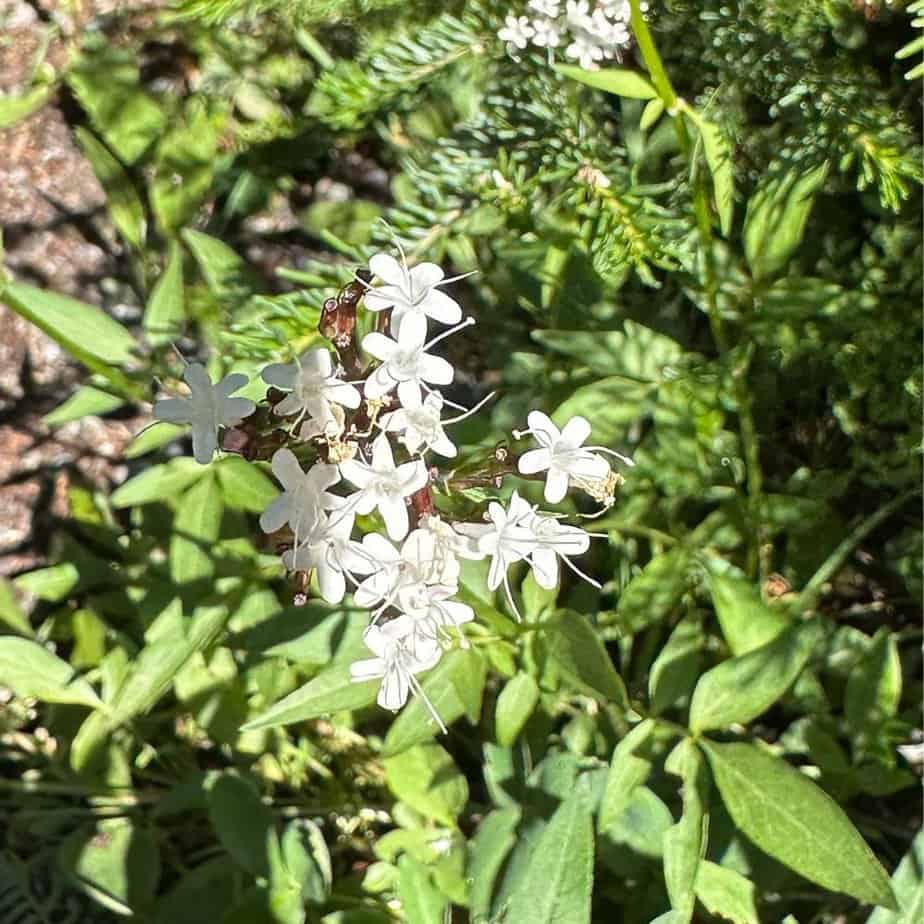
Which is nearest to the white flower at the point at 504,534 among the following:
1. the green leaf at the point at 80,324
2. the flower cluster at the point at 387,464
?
the flower cluster at the point at 387,464

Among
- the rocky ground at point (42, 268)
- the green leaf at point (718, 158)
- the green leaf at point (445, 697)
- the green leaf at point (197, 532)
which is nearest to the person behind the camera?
the green leaf at point (718, 158)

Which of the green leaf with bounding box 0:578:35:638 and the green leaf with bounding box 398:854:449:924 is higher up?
the green leaf with bounding box 0:578:35:638

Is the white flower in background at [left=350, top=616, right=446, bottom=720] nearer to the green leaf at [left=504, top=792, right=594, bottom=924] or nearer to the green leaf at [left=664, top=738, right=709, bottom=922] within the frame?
the green leaf at [left=504, top=792, right=594, bottom=924]

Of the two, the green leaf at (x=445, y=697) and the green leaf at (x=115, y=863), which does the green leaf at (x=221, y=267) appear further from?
the green leaf at (x=115, y=863)

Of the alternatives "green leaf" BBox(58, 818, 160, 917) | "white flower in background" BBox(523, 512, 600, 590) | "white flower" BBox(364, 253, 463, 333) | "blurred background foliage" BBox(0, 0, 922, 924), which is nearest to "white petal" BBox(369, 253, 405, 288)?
"white flower" BBox(364, 253, 463, 333)

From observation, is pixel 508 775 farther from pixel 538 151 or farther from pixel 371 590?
pixel 538 151

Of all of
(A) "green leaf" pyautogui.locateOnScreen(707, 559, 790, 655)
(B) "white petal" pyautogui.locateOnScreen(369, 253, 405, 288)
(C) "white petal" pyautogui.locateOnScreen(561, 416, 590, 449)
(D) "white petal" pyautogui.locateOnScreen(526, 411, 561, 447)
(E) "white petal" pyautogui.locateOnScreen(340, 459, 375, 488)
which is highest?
(B) "white petal" pyautogui.locateOnScreen(369, 253, 405, 288)

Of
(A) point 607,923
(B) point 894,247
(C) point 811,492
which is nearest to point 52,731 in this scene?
(A) point 607,923

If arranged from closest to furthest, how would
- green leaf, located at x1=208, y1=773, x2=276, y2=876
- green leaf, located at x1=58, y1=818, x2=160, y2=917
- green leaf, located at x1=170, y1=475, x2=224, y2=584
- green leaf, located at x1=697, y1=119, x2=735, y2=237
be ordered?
1. green leaf, located at x1=697, y1=119, x2=735, y2=237
2. green leaf, located at x1=170, y1=475, x2=224, y2=584
3. green leaf, located at x1=208, y1=773, x2=276, y2=876
4. green leaf, located at x1=58, y1=818, x2=160, y2=917

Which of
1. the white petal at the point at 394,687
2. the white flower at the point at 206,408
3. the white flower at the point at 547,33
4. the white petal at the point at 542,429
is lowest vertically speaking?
the white petal at the point at 394,687
